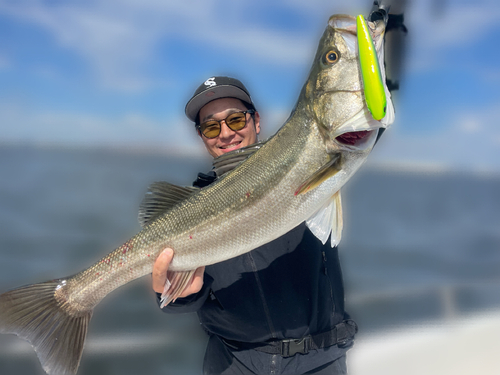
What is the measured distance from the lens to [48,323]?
7.00ft

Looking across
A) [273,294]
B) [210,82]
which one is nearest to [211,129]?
[210,82]

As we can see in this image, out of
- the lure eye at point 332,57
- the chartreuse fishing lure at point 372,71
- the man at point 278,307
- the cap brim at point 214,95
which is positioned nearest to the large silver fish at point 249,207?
the lure eye at point 332,57

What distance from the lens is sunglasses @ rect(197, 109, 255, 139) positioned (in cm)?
277

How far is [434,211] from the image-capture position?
19.3 ft

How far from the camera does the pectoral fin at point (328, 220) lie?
76.7 inches

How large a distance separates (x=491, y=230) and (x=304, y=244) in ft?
15.6

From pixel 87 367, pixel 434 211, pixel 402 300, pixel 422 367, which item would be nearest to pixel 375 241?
pixel 402 300

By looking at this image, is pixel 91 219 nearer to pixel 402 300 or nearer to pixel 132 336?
pixel 132 336

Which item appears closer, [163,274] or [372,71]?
[372,71]

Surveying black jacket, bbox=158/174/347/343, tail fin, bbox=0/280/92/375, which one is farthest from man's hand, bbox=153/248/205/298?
tail fin, bbox=0/280/92/375

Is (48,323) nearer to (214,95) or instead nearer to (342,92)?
(214,95)

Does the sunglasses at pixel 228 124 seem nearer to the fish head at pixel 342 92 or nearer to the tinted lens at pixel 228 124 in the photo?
the tinted lens at pixel 228 124

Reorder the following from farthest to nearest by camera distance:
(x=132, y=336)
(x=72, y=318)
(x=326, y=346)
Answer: (x=132, y=336), (x=326, y=346), (x=72, y=318)

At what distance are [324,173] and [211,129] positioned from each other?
1293mm
